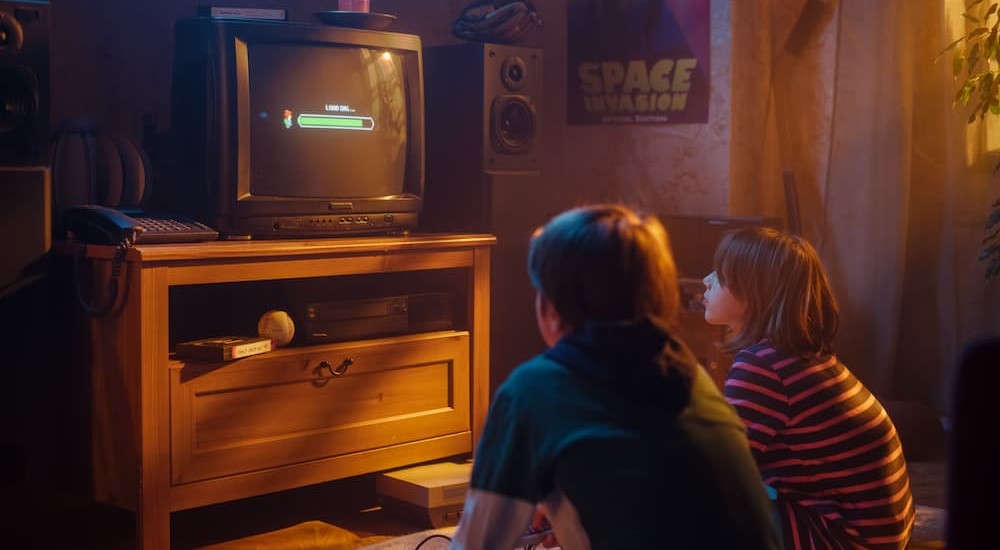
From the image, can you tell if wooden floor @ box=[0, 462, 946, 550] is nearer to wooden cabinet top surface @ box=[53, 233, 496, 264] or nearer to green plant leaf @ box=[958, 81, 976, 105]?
wooden cabinet top surface @ box=[53, 233, 496, 264]

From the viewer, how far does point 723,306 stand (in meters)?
2.15

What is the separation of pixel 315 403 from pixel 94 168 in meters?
0.81

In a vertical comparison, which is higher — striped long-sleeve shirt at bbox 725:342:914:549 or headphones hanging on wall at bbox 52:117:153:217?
headphones hanging on wall at bbox 52:117:153:217

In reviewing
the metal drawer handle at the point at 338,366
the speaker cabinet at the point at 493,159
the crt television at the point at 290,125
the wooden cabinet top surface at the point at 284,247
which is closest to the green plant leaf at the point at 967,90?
the speaker cabinet at the point at 493,159

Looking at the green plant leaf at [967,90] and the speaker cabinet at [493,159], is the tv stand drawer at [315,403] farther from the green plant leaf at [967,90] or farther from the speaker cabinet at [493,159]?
the green plant leaf at [967,90]

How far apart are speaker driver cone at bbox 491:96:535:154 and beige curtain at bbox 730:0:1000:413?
0.79m

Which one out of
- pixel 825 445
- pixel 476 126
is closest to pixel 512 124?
pixel 476 126

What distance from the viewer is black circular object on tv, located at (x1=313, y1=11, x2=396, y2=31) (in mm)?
3234

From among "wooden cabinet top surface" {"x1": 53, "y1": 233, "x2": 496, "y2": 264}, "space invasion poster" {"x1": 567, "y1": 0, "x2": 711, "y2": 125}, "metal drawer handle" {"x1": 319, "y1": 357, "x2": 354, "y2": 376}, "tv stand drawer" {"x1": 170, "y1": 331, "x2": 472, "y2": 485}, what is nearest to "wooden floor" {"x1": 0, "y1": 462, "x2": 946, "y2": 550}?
"tv stand drawer" {"x1": 170, "y1": 331, "x2": 472, "y2": 485}

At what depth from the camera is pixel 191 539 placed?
9.52 feet

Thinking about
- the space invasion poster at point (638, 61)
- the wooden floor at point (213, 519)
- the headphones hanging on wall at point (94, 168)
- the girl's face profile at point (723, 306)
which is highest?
the space invasion poster at point (638, 61)

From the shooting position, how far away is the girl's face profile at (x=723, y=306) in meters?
2.12

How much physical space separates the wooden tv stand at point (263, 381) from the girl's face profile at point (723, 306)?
1107mm

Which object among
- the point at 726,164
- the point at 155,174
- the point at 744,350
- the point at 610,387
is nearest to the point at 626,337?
the point at 610,387
